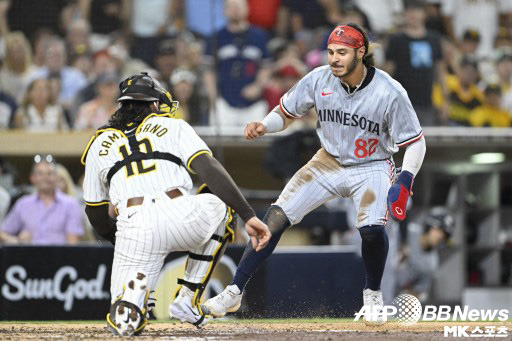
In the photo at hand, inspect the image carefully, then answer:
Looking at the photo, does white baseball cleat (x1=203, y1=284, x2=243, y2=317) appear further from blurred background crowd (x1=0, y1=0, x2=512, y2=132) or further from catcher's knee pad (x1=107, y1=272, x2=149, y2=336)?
blurred background crowd (x1=0, y1=0, x2=512, y2=132)

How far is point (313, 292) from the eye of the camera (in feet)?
32.0

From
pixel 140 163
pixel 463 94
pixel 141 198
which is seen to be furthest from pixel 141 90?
pixel 463 94

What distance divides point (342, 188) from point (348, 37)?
1.05 metres

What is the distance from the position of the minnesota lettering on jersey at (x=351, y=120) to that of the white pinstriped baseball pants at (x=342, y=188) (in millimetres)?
272

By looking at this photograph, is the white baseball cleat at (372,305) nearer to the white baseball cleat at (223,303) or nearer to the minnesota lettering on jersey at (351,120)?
the white baseball cleat at (223,303)

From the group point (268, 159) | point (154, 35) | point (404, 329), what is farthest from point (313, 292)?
point (154, 35)

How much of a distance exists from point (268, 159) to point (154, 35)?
326 centimetres

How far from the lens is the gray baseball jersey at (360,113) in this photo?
22.0 ft

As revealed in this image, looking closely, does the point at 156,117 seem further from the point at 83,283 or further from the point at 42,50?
the point at 42,50

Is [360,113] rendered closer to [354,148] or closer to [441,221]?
[354,148]

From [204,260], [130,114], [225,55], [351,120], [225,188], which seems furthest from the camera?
[225,55]

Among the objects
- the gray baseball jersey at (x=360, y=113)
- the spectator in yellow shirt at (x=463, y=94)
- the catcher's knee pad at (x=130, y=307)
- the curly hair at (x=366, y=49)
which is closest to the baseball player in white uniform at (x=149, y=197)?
the catcher's knee pad at (x=130, y=307)

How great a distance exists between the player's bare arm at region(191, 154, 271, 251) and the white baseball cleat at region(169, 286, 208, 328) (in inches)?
27.5

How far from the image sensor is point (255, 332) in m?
6.63
